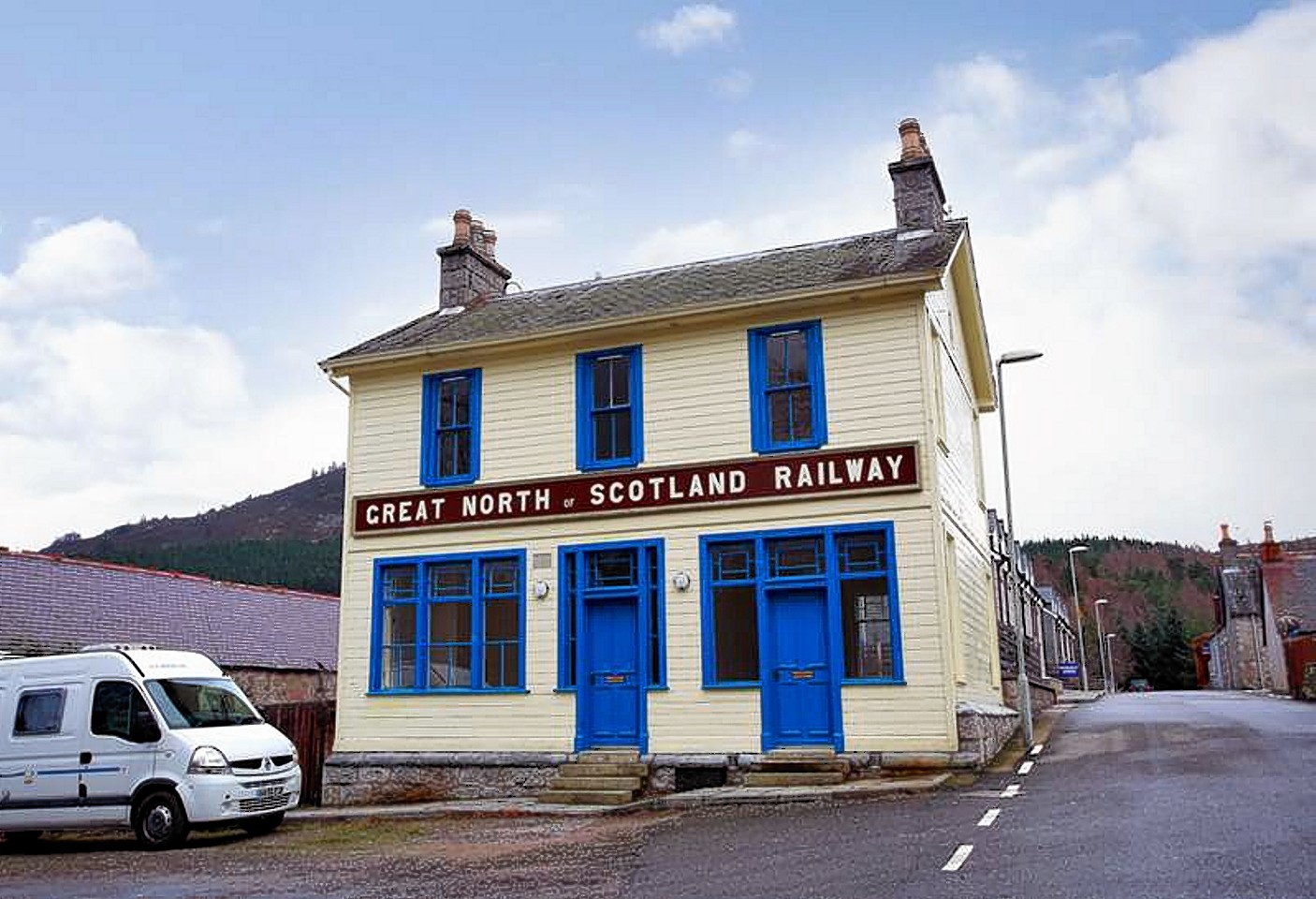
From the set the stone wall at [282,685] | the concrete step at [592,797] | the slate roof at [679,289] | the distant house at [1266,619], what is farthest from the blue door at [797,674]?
the distant house at [1266,619]

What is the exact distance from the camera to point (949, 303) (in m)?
20.2

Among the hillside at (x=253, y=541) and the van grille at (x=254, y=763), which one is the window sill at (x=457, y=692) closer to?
the van grille at (x=254, y=763)

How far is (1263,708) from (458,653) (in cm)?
2045

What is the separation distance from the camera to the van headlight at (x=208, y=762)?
48.3 ft

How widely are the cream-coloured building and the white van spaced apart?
3.26 m

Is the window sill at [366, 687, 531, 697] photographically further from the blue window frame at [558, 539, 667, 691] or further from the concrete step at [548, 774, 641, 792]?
the concrete step at [548, 774, 641, 792]

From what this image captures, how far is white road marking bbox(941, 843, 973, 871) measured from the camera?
9.53 m

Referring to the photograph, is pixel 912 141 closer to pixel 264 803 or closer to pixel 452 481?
pixel 452 481

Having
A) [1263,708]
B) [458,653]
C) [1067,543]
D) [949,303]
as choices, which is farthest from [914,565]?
[1067,543]

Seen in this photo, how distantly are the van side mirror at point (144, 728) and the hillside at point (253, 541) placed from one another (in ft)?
242

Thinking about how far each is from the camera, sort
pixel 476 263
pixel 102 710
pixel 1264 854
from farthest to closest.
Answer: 1. pixel 476 263
2. pixel 102 710
3. pixel 1264 854

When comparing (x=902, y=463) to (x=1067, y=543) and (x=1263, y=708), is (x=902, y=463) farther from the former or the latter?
(x=1067, y=543)

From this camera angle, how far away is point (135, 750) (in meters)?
15.1

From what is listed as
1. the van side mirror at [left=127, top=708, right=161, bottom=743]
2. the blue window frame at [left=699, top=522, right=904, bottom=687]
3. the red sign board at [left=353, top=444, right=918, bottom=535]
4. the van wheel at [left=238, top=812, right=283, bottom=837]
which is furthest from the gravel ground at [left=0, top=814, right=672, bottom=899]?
the red sign board at [left=353, top=444, right=918, bottom=535]
